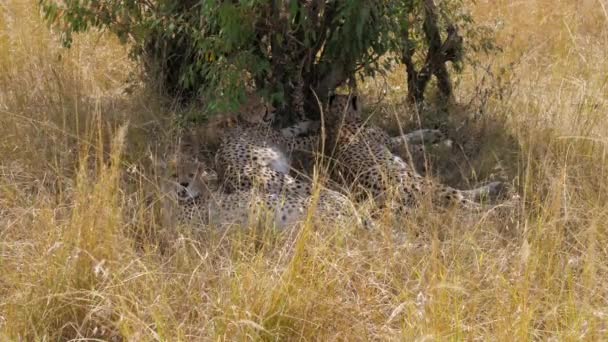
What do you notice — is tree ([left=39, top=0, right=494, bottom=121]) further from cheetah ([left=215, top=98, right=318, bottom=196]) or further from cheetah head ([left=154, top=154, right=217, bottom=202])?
cheetah head ([left=154, top=154, right=217, bottom=202])

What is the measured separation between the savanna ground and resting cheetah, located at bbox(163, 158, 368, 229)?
0.10 metres

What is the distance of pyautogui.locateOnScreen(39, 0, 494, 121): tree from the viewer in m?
4.20

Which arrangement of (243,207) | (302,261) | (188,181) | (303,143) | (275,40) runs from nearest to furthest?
1. (302,261)
2. (243,207)
3. (188,181)
4. (275,40)
5. (303,143)

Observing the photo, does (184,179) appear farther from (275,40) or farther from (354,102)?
(354,102)

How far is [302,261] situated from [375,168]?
145cm

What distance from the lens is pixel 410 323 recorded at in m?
2.63

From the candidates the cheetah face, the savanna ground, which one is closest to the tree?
the cheetah face

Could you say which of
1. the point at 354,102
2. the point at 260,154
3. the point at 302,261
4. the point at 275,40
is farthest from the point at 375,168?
the point at 302,261

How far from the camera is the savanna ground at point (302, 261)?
269 centimetres

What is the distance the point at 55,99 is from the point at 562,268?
3.30 metres

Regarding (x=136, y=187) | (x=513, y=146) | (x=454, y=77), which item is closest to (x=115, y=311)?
(x=136, y=187)

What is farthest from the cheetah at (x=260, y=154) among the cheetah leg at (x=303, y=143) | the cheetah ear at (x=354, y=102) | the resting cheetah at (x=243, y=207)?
the cheetah ear at (x=354, y=102)

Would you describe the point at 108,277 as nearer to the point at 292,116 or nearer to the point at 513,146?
the point at 292,116

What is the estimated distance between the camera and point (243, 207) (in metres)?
3.62
